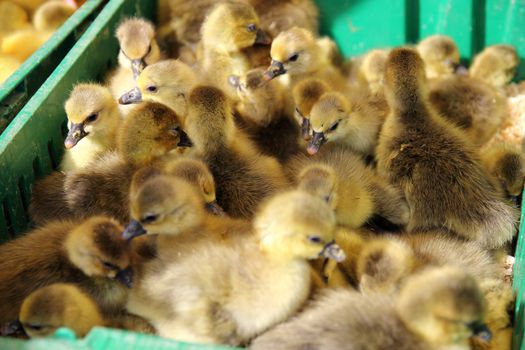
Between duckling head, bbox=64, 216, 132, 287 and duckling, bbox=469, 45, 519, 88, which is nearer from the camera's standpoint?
duckling head, bbox=64, 216, 132, 287

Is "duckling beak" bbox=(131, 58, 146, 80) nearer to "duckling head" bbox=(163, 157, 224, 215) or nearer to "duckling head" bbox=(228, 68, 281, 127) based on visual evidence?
"duckling head" bbox=(228, 68, 281, 127)

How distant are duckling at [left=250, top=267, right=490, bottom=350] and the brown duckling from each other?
0.53 metres

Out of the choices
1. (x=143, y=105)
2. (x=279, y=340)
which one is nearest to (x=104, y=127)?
(x=143, y=105)

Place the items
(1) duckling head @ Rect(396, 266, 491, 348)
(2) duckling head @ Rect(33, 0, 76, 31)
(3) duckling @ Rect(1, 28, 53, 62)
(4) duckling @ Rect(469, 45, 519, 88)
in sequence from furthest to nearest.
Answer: (2) duckling head @ Rect(33, 0, 76, 31) < (3) duckling @ Rect(1, 28, 53, 62) < (4) duckling @ Rect(469, 45, 519, 88) < (1) duckling head @ Rect(396, 266, 491, 348)

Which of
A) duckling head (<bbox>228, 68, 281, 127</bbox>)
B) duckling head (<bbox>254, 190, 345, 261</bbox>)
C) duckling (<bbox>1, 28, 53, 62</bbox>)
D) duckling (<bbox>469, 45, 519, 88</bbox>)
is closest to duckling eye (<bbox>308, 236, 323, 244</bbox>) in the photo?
duckling head (<bbox>254, 190, 345, 261</bbox>)

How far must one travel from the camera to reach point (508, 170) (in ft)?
7.84

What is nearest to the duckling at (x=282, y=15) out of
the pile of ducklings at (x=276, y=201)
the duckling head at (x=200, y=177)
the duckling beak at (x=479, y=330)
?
the pile of ducklings at (x=276, y=201)

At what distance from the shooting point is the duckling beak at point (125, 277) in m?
1.84

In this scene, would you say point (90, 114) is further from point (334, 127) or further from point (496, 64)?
point (496, 64)

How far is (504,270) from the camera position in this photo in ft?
7.41

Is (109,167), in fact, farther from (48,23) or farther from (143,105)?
(48,23)

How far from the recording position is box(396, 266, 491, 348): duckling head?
1.52 meters

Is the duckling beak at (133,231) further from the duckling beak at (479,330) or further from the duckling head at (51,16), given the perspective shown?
the duckling head at (51,16)

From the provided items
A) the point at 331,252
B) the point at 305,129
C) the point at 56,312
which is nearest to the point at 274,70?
the point at 305,129
